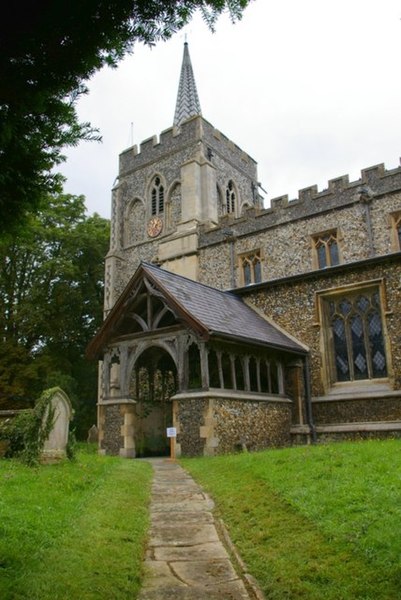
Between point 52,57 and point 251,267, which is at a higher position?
point 251,267

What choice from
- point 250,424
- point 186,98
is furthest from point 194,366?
point 186,98

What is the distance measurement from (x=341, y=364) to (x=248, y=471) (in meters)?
8.42

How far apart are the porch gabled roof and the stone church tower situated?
863 centimetres

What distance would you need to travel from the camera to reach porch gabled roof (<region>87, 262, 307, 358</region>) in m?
13.1

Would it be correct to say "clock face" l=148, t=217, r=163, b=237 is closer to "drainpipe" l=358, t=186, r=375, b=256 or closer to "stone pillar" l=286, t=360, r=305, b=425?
"drainpipe" l=358, t=186, r=375, b=256

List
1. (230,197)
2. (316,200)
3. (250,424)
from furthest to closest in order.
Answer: (230,197) → (316,200) → (250,424)

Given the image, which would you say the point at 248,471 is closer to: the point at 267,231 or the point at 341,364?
the point at 341,364

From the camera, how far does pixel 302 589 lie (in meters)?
3.70

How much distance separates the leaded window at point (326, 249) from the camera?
19172 millimetres

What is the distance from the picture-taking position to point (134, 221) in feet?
96.8

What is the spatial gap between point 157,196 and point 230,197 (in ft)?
13.8

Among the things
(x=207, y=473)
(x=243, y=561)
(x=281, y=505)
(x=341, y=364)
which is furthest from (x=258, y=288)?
(x=243, y=561)

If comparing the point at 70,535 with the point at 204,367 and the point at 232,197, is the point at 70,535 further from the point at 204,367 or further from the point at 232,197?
the point at 232,197

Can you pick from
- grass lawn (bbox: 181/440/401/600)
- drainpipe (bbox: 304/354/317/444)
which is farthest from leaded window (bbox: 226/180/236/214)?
grass lawn (bbox: 181/440/401/600)
